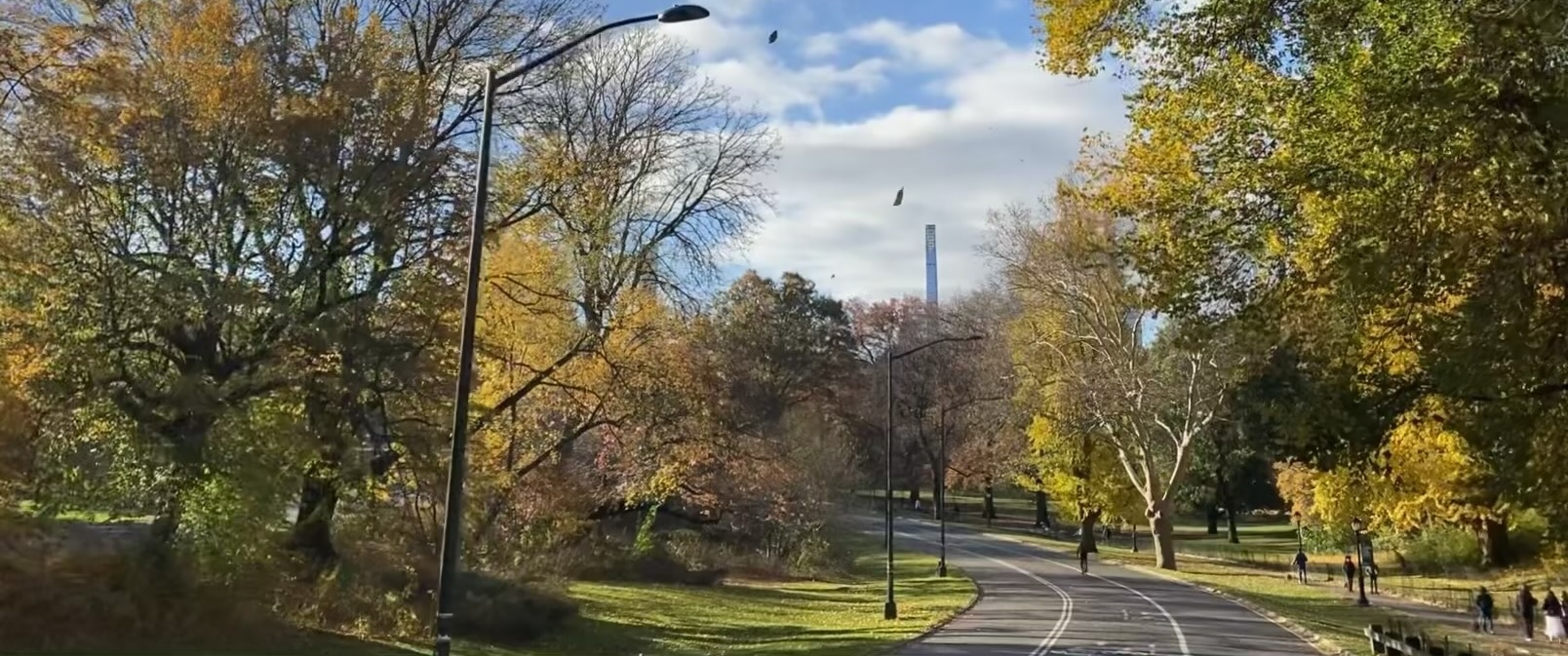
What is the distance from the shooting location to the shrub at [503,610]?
81.3 feet

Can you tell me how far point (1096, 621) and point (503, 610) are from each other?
15.0 meters

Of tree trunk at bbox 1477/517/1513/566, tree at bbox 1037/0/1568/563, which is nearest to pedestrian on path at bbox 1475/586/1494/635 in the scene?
tree at bbox 1037/0/1568/563

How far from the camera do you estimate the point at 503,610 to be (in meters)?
25.3

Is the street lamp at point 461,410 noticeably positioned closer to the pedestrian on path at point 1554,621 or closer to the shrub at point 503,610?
the shrub at point 503,610

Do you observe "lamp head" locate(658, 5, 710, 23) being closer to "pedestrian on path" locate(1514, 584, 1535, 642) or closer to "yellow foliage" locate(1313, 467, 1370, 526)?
"pedestrian on path" locate(1514, 584, 1535, 642)

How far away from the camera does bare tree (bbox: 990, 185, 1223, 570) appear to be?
50.6 m

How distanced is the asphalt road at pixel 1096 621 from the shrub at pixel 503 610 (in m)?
7.90

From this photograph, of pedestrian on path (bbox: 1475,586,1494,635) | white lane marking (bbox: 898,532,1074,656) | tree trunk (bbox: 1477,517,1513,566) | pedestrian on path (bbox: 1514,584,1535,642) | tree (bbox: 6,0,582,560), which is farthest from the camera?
tree trunk (bbox: 1477,517,1513,566)

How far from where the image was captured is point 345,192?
70.8 ft

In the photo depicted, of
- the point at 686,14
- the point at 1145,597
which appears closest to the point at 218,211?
the point at 686,14

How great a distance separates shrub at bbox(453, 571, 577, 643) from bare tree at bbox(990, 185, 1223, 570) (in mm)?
28654

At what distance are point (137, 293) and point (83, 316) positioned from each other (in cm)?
86

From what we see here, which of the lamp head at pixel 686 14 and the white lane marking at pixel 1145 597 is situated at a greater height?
the lamp head at pixel 686 14

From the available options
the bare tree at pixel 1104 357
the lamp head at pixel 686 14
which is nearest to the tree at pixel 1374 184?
the lamp head at pixel 686 14
